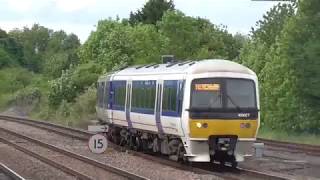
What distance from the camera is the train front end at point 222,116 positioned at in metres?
18.9

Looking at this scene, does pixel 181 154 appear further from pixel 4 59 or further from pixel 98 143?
pixel 4 59

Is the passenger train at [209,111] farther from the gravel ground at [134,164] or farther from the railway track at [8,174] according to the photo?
the railway track at [8,174]

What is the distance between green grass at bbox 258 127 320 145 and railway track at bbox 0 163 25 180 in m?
14.6

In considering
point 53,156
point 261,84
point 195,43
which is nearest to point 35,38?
point 195,43

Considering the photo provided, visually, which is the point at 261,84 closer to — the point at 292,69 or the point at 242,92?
the point at 292,69

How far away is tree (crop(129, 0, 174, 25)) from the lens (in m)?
80.9

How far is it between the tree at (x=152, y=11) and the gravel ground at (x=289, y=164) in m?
56.4

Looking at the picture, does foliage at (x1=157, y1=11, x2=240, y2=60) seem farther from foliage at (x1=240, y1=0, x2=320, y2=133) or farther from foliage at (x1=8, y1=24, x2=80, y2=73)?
foliage at (x1=8, y1=24, x2=80, y2=73)

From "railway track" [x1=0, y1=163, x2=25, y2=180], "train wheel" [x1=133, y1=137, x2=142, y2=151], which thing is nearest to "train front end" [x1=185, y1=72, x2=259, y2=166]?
"railway track" [x1=0, y1=163, x2=25, y2=180]

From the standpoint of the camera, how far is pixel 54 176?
18.0 m

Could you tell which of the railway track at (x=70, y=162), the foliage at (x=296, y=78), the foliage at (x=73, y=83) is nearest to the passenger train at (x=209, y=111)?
the railway track at (x=70, y=162)

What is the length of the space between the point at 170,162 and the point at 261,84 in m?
19.3

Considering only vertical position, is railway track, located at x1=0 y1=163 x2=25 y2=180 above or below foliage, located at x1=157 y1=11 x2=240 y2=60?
below

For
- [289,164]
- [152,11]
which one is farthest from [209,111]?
[152,11]
